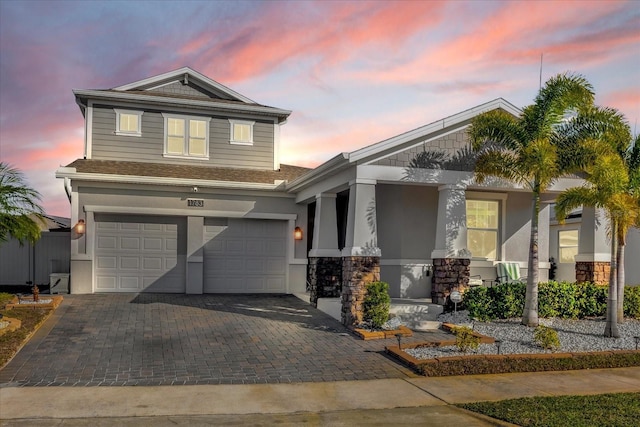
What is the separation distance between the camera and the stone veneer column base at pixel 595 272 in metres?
14.0

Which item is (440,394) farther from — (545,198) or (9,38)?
(9,38)

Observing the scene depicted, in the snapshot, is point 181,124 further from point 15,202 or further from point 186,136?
point 15,202

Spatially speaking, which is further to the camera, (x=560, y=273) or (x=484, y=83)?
(x=560, y=273)

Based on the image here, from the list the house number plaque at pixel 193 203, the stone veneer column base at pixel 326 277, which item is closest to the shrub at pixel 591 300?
the stone veneer column base at pixel 326 277

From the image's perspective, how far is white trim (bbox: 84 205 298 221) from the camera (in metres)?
15.9

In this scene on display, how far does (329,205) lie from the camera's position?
1448 cm

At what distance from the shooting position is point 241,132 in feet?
60.9

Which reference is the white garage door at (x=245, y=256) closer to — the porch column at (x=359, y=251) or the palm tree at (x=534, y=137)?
the porch column at (x=359, y=251)

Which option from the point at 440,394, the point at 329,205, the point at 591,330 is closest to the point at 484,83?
the point at 329,205

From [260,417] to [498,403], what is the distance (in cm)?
319

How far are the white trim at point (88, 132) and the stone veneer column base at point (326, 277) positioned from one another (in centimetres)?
853

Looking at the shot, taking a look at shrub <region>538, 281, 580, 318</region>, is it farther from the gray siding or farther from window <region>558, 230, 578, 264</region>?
window <region>558, 230, 578, 264</region>

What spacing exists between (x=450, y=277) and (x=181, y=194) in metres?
8.68

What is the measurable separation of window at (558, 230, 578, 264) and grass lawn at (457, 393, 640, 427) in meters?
14.1
